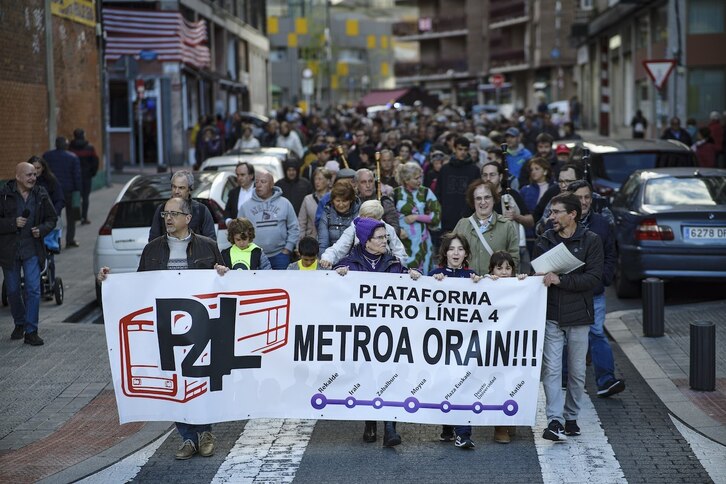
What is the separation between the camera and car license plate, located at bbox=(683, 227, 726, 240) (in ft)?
45.6

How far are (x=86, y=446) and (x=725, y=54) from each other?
3237 centimetres

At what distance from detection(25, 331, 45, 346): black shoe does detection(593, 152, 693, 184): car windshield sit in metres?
9.02

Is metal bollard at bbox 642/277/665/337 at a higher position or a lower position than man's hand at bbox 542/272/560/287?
lower

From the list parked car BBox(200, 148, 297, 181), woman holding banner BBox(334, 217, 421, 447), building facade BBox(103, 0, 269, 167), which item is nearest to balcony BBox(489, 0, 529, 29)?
building facade BBox(103, 0, 269, 167)

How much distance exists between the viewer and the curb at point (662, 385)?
8.93 meters

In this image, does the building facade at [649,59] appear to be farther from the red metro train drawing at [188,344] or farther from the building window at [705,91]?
the red metro train drawing at [188,344]

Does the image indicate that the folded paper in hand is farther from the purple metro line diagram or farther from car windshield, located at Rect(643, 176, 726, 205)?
car windshield, located at Rect(643, 176, 726, 205)

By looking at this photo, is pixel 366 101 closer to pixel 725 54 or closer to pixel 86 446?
pixel 725 54

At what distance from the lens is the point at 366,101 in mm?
62406

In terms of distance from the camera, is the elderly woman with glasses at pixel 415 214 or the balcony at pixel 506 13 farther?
the balcony at pixel 506 13

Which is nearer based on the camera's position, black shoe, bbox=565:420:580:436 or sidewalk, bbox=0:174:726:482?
sidewalk, bbox=0:174:726:482

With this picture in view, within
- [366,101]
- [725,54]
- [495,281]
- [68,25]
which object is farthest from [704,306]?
[366,101]

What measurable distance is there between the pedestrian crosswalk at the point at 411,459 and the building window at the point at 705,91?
3057cm

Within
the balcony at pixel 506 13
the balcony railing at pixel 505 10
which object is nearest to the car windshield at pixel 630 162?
the balcony at pixel 506 13
